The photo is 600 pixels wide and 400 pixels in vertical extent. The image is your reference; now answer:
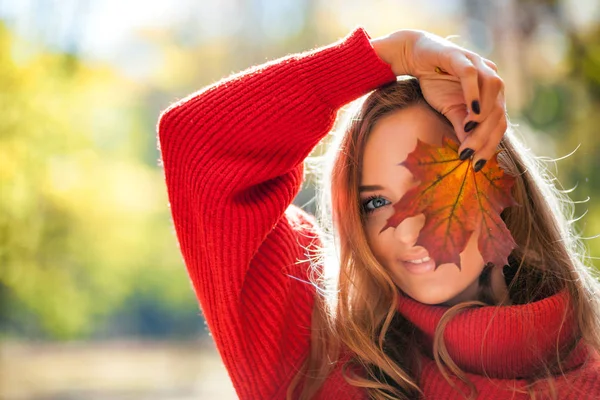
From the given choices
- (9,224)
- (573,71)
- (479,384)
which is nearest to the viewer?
(479,384)

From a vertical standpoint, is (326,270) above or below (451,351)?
above

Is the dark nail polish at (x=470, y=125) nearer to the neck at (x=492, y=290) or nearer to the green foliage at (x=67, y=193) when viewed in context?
the neck at (x=492, y=290)

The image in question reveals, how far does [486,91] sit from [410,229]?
24cm

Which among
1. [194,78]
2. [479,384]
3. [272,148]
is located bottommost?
[479,384]

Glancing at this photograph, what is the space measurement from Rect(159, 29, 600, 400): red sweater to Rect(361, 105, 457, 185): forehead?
0.07 meters

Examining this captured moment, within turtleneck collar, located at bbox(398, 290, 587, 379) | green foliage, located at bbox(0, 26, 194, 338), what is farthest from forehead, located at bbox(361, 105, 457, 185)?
green foliage, located at bbox(0, 26, 194, 338)

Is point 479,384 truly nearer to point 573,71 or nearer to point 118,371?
point 573,71

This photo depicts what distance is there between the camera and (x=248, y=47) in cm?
692

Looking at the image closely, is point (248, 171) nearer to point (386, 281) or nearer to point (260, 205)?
point (260, 205)

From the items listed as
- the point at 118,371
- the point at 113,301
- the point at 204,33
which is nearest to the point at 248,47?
the point at 204,33

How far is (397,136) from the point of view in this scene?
1219 millimetres

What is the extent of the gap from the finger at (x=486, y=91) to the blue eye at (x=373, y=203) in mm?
223

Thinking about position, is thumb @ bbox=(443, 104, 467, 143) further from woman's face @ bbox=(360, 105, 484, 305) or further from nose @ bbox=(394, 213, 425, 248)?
nose @ bbox=(394, 213, 425, 248)

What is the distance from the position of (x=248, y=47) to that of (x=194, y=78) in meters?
0.59
